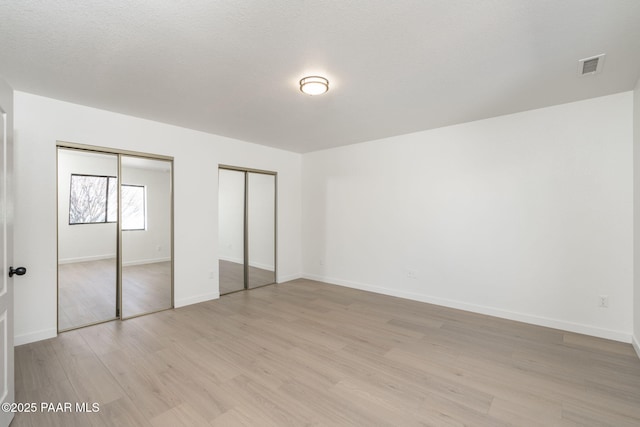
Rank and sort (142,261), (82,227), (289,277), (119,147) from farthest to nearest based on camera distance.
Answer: (289,277) < (142,261) < (119,147) < (82,227)

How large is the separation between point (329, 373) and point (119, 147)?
364 cm

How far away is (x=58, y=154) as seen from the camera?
10.4 feet

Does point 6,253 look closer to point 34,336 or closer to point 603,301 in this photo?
point 34,336

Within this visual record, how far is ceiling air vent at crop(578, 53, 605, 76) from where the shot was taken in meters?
2.29

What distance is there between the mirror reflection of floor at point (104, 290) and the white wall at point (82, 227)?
0.40 ft

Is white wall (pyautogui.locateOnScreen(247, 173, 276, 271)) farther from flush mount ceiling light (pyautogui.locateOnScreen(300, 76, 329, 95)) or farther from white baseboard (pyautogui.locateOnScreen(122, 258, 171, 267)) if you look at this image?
flush mount ceiling light (pyautogui.locateOnScreen(300, 76, 329, 95))

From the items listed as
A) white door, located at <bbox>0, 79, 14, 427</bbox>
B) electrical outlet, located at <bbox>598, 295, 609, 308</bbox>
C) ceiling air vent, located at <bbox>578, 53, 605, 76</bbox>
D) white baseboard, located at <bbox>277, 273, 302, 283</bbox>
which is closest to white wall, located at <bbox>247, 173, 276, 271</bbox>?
white baseboard, located at <bbox>277, 273, 302, 283</bbox>

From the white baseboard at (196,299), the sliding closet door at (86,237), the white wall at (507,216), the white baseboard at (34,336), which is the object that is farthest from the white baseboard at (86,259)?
the white wall at (507,216)

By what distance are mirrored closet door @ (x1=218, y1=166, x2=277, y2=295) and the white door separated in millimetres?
2792

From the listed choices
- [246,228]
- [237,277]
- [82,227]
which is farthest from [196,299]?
[82,227]

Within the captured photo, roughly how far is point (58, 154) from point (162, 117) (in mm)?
1195

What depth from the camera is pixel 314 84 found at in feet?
8.52

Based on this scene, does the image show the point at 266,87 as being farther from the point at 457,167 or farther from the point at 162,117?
the point at 457,167

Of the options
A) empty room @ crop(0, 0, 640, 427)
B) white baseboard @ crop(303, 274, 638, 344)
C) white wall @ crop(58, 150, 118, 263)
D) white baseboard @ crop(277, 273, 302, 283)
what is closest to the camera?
empty room @ crop(0, 0, 640, 427)
